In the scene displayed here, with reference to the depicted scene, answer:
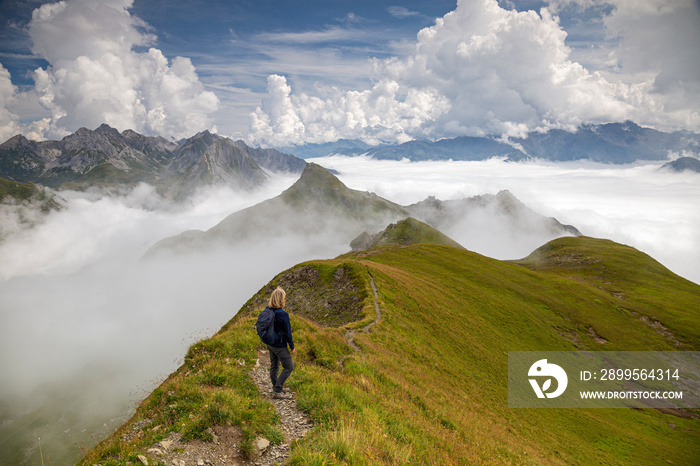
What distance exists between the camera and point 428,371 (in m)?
25.5

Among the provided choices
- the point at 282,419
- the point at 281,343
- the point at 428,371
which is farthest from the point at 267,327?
the point at 428,371

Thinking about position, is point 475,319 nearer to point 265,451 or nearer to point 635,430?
point 635,430

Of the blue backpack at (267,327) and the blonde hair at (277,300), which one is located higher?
the blonde hair at (277,300)

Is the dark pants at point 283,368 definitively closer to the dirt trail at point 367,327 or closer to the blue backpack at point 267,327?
the blue backpack at point 267,327

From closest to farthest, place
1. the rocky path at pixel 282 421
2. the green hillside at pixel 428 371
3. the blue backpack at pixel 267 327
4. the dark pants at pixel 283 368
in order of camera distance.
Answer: the rocky path at pixel 282 421, the green hillside at pixel 428 371, the blue backpack at pixel 267 327, the dark pants at pixel 283 368

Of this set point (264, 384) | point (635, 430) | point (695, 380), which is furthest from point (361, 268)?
point (695, 380)

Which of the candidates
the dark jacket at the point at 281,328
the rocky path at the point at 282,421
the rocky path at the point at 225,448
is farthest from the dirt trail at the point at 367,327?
the rocky path at the point at 225,448

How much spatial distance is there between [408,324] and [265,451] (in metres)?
28.0

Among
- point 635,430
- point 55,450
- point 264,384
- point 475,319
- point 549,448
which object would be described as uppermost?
point 264,384

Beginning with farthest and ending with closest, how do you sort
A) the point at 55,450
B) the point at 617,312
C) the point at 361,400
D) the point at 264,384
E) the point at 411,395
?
1. the point at 55,450
2. the point at 617,312
3. the point at 411,395
4. the point at 264,384
5. the point at 361,400

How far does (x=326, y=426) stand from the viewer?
948cm

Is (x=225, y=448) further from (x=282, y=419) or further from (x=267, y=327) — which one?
(x=267, y=327)

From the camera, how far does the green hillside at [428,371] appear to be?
30.9 ft

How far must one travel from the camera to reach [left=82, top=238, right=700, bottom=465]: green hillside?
9422 millimetres
